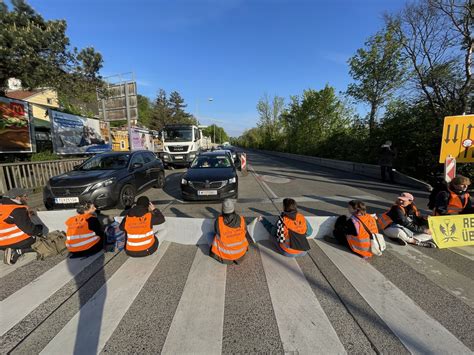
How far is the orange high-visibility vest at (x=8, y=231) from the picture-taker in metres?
3.23

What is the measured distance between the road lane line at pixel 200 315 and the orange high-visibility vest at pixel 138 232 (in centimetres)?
89

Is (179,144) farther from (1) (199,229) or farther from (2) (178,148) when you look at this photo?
(1) (199,229)

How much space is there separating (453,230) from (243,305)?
4.01 meters

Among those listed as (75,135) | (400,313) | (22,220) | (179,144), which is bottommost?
(400,313)

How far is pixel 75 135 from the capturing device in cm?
1179

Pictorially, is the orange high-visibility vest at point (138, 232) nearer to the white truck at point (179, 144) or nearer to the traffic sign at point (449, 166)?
the traffic sign at point (449, 166)

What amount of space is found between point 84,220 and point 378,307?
4.16m

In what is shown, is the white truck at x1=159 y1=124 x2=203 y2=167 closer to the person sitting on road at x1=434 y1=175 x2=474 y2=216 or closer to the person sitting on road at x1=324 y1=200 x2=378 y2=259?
the person sitting on road at x1=324 y1=200 x2=378 y2=259

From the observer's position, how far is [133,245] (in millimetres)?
3375

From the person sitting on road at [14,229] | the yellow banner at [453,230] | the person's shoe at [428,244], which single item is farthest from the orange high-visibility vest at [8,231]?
the yellow banner at [453,230]

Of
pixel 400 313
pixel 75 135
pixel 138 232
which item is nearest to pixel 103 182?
pixel 138 232

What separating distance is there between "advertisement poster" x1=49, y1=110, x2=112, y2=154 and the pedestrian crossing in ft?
31.8

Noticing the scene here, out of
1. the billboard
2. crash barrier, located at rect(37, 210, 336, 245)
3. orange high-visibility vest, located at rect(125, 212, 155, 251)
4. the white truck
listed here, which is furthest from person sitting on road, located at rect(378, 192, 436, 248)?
the billboard

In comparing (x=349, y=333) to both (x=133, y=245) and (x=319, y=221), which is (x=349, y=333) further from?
(x=133, y=245)
